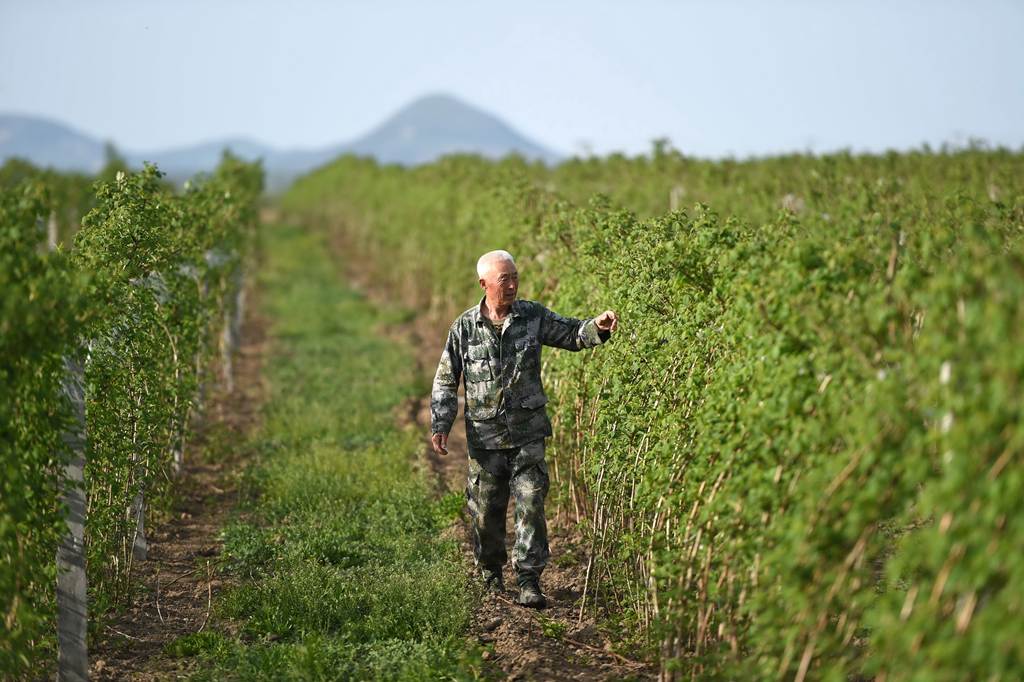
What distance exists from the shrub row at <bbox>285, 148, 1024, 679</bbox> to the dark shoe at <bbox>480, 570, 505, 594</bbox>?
0.60 metres

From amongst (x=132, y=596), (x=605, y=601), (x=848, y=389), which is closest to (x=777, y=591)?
(x=848, y=389)

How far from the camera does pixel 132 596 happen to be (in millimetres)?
6500

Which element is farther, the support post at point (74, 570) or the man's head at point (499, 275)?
the man's head at point (499, 275)

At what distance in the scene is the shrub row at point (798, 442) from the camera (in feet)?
10.7

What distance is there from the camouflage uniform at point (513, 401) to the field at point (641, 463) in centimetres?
33

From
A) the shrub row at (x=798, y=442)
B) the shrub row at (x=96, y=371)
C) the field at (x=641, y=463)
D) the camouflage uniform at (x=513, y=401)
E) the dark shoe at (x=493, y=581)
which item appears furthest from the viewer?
the dark shoe at (x=493, y=581)

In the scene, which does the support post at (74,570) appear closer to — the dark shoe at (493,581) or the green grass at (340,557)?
the green grass at (340,557)

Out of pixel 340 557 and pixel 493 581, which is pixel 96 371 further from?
pixel 493 581

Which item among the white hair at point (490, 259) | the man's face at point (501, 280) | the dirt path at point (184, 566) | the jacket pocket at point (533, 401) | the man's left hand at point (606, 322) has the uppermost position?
the white hair at point (490, 259)

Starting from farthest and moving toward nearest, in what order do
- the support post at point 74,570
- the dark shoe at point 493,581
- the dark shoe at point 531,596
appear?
the dark shoe at point 493,581 → the dark shoe at point 531,596 → the support post at point 74,570

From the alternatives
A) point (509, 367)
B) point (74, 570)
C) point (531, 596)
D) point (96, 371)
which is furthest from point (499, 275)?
point (74, 570)

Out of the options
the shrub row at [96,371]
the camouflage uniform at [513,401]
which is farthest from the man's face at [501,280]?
the shrub row at [96,371]

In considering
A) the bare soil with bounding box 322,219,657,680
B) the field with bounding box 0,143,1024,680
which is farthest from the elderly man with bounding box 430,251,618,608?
the field with bounding box 0,143,1024,680

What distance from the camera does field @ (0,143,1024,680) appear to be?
3.43 meters
